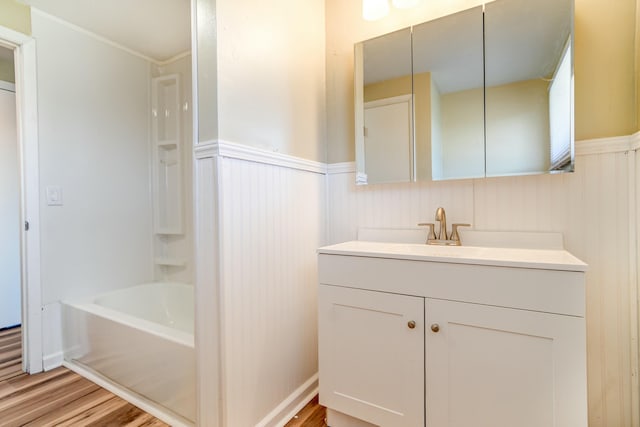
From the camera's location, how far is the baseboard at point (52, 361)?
1853mm

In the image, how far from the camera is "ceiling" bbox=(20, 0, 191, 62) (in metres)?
1.76

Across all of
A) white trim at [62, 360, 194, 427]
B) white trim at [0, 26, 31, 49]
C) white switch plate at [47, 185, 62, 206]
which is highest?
white trim at [0, 26, 31, 49]

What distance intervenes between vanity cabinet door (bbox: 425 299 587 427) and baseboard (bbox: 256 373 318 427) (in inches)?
25.9

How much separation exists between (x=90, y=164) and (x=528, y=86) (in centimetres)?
260

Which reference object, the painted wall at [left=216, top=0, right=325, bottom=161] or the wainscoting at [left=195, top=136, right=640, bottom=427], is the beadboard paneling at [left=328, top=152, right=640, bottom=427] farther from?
the painted wall at [left=216, top=0, right=325, bottom=161]

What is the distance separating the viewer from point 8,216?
2.52 meters

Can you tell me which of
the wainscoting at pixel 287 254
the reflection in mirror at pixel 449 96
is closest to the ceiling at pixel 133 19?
the wainscoting at pixel 287 254

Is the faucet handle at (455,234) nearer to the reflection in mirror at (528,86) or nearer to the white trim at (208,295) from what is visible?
the reflection in mirror at (528,86)

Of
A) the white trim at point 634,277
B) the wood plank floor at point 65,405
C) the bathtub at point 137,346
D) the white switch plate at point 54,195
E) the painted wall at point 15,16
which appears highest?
the painted wall at point 15,16

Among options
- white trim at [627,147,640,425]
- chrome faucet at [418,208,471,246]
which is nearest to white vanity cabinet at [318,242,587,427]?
chrome faucet at [418,208,471,246]

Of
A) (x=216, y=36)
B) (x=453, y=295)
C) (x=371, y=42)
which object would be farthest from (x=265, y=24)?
(x=453, y=295)

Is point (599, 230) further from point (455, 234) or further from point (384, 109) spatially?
point (384, 109)

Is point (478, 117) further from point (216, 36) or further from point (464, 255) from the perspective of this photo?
point (216, 36)

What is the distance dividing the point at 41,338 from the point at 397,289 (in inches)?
84.2
